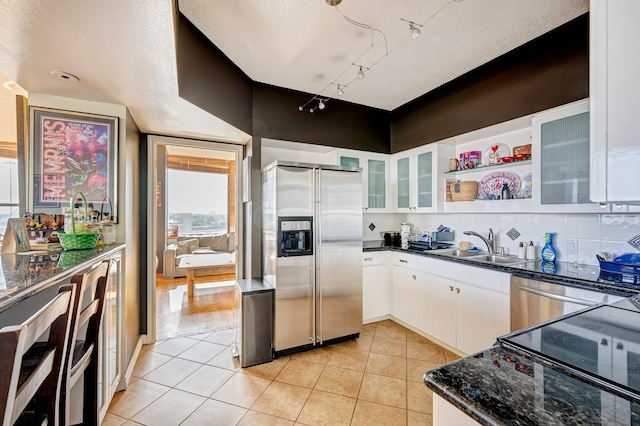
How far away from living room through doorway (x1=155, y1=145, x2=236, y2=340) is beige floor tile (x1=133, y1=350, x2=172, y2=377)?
1.68 meters

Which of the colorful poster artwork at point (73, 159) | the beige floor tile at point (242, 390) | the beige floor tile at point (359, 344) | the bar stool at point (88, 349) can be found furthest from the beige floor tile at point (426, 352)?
the colorful poster artwork at point (73, 159)

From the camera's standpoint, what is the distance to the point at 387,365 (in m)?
2.58

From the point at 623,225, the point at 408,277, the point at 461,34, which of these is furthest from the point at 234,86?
the point at 623,225

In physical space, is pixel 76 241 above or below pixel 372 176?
below

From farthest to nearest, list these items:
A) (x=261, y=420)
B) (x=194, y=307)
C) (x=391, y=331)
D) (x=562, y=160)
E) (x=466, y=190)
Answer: (x=194, y=307), (x=391, y=331), (x=466, y=190), (x=562, y=160), (x=261, y=420)

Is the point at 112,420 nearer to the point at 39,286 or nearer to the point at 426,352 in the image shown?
the point at 39,286

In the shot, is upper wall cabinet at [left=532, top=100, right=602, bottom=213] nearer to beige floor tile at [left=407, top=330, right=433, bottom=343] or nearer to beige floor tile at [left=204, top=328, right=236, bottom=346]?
beige floor tile at [left=407, top=330, right=433, bottom=343]

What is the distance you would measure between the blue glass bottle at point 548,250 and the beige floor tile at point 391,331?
1.57 meters

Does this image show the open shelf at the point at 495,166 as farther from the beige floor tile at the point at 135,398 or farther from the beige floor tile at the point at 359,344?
the beige floor tile at the point at 135,398

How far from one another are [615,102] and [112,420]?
3114 mm

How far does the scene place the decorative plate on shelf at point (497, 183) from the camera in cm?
283

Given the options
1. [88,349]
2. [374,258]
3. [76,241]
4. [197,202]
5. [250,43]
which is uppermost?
[250,43]

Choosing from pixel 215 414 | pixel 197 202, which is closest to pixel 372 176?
pixel 215 414

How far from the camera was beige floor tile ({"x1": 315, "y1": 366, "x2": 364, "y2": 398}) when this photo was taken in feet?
7.29
